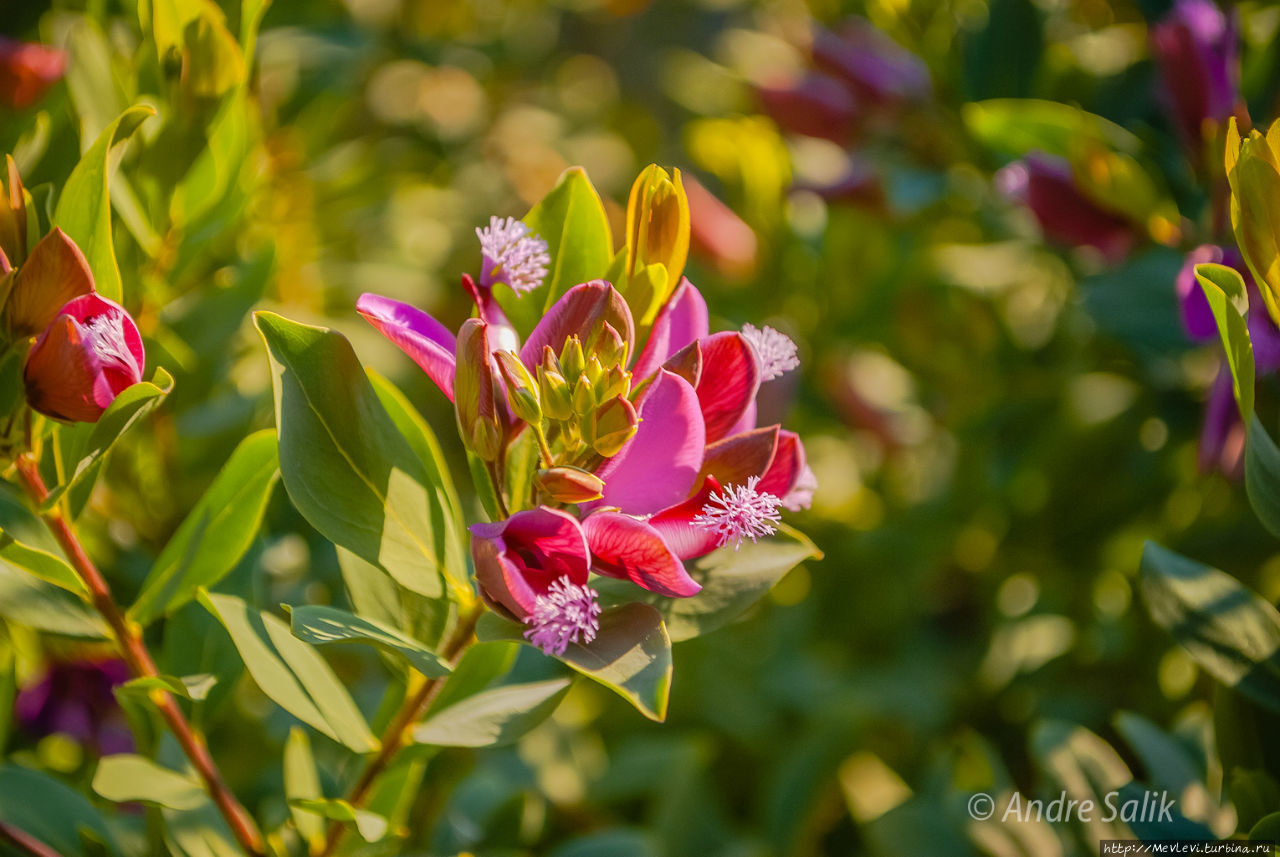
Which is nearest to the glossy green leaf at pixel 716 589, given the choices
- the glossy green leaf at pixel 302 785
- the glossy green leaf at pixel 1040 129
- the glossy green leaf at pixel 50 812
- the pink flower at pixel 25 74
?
the glossy green leaf at pixel 302 785

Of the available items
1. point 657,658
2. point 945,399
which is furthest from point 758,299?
point 657,658

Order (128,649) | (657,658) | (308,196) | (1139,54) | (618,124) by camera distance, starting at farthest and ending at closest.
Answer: (618,124), (308,196), (1139,54), (128,649), (657,658)

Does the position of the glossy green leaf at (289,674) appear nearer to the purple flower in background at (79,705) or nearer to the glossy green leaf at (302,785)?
the glossy green leaf at (302,785)

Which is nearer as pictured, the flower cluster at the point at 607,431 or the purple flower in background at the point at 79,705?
the flower cluster at the point at 607,431

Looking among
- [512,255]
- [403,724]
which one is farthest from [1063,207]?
[403,724]

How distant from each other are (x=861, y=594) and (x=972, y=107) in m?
0.64

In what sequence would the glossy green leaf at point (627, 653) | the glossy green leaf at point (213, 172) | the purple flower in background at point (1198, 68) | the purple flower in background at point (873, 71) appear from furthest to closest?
the purple flower in background at point (873, 71) < the purple flower in background at point (1198, 68) < the glossy green leaf at point (213, 172) < the glossy green leaf at point (627, 653)

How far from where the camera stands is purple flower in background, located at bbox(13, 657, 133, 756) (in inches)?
31.5

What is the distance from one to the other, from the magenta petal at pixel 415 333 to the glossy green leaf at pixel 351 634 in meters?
0.11

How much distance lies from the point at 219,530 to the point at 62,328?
0.16 meters

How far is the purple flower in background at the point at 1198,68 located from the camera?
2.52ft

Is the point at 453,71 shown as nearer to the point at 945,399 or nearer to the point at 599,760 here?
the point at 945,399

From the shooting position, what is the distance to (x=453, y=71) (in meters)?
1.58

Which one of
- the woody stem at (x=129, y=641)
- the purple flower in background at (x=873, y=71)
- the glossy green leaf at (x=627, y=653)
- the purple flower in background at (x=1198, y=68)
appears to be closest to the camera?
the glossy green leaf at (x=627, y=653)
